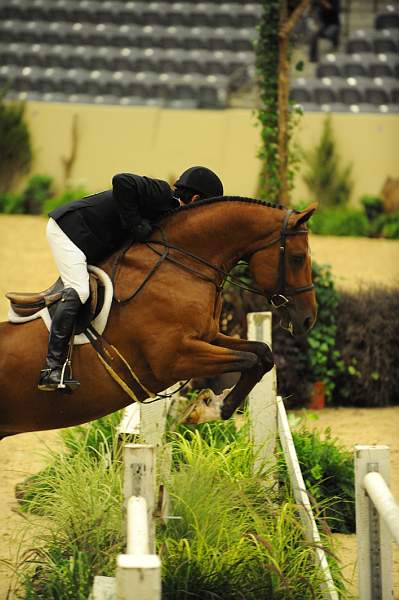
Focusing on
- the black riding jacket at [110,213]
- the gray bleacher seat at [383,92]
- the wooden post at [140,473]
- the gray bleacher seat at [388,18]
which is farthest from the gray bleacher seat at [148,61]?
the wooden post at [140,473]

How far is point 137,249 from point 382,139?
11867 mm

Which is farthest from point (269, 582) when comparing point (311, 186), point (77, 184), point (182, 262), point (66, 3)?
point (66, 3)

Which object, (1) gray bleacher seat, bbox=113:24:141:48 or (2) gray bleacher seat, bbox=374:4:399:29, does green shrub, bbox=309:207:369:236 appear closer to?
(2) gray bleacher seat, bbox=374:4:399:29

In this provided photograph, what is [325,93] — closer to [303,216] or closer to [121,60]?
[121,60]

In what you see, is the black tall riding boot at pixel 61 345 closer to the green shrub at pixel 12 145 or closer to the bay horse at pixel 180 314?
the bay horse at pixel 180 314

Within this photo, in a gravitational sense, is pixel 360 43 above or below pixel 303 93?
above

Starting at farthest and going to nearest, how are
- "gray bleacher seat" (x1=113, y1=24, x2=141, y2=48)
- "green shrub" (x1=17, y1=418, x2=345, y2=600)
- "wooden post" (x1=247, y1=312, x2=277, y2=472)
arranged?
1. "gray bleacher seat" (x1=113, y1=24, x2=141, y2=48)
2. "wooden post" (x1=247, y1=312, x2=277, y2=472)
3. "green shrub" (x1=17, y1=418, x2=345, y2=600)

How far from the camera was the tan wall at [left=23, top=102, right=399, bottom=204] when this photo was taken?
1667cm

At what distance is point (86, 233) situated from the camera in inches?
208

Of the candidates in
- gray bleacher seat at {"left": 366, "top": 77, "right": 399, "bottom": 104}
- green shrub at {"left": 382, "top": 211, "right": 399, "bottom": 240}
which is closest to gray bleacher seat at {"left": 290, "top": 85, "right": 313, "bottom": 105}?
gray bleacher seat at {"left": 366, "top": 77, "right": 399, "bottom": 104}

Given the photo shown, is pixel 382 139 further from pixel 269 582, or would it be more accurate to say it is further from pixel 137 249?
pixel 269 582

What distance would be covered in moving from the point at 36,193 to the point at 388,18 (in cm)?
764

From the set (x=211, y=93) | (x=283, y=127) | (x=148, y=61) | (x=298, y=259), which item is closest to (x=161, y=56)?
(x=148, y=61)

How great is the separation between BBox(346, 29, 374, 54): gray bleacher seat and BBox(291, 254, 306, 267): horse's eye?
1504 centimetres
